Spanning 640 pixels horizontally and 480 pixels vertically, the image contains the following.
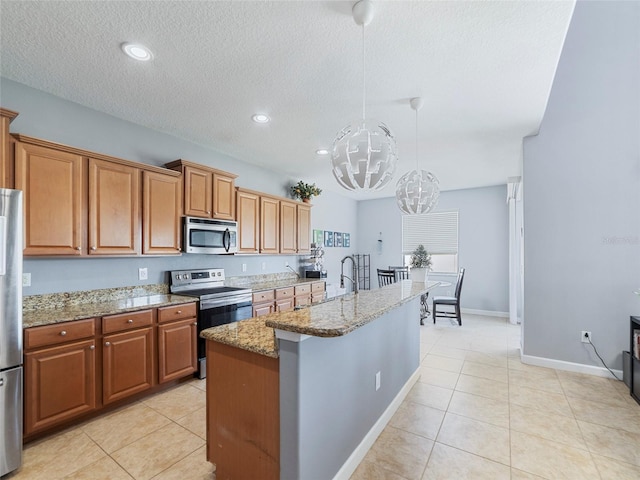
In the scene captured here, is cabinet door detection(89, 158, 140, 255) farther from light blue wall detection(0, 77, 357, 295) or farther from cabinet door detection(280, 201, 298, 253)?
cabinet door detection(280, 201, 298, 253)

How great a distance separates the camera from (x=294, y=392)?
1.39m

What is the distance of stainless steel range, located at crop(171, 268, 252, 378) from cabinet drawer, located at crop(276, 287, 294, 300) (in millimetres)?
592

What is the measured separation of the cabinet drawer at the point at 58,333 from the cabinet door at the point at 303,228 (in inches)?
124

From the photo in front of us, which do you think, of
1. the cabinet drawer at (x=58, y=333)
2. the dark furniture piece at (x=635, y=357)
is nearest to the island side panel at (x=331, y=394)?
the cabinet drawer at (x=58, y=333)

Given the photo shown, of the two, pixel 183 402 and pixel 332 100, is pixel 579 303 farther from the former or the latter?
pixel 183 402

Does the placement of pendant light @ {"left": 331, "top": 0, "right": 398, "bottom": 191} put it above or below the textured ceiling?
below

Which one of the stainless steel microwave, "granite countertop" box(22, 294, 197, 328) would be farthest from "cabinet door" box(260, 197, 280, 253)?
"granite countertop" box(22, 294, 197, 328)

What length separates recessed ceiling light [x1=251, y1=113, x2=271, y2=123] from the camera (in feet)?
9.78

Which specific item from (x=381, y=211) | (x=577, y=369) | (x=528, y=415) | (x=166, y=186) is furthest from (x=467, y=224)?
(x=166, y=186)

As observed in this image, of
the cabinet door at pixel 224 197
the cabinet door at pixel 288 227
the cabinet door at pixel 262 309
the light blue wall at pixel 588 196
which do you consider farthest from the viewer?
the cabinet door at pixel 288 227

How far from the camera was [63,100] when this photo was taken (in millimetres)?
2646

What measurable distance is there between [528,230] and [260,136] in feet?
11.1

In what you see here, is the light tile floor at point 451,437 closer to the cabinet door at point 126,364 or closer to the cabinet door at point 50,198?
the cabinet door at point 126,364

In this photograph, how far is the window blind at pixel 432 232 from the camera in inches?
259
